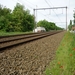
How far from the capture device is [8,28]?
47.5 metres

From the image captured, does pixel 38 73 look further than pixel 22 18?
No

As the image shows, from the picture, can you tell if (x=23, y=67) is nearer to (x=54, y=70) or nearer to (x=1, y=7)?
(x=54, y=70)

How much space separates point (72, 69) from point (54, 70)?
687 mm

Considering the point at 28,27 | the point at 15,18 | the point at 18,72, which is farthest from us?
the point at 28,27

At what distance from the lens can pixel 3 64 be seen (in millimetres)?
5477

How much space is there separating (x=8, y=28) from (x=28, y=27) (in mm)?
22682

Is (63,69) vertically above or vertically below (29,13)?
below

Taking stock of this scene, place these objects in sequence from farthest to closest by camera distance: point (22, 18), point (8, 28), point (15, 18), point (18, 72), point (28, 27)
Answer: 1. point (28, 27)
2. point (22, 18)
3. point (15, 18)
4. point (8, 28)
5. point (18, 72)

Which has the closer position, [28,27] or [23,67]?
[23,67]

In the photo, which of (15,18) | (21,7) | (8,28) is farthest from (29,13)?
(8,28)

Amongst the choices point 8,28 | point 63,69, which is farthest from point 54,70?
point 8,28

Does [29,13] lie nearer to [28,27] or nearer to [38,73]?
[28,27]

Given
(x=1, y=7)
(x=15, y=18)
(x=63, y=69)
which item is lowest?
(x=63, y=69)

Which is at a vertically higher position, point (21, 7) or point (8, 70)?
point (21, 7)
